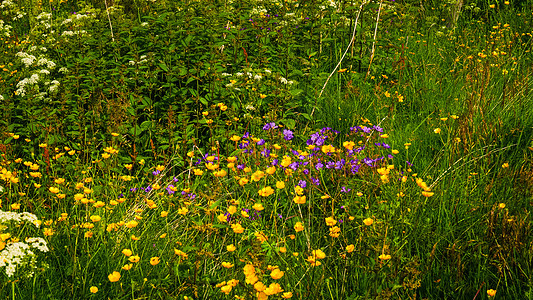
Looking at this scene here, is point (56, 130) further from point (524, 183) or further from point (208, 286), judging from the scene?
point (524, 183)

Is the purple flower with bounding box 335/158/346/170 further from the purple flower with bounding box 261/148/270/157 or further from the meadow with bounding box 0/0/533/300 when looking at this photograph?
the purple flower with bounding box 261/148/270/157

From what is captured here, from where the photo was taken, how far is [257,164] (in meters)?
2.64

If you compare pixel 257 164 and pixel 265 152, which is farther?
pixel 265 152

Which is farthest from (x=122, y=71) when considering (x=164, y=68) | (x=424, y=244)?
(x=424, y=244)

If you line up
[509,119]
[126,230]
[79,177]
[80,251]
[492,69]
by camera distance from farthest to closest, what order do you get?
[492,69] < [509,119] < [79,177] < [126,230] < [80,251]

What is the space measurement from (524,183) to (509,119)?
3.59 ft

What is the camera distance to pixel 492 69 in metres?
4.09

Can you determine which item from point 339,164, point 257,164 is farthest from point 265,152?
point 339,164

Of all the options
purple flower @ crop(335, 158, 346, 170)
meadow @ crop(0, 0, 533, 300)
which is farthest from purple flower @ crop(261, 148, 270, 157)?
purple flower @ crop(335, 158, 346, 170)

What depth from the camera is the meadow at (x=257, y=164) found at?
1.92 metres

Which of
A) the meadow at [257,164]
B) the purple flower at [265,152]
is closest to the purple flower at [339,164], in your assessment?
the meadow at [257,164]

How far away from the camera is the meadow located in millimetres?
1920

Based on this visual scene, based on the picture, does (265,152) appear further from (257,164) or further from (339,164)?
(339,164)

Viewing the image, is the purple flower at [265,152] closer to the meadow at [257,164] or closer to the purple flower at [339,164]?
the meadow at [257,164]
